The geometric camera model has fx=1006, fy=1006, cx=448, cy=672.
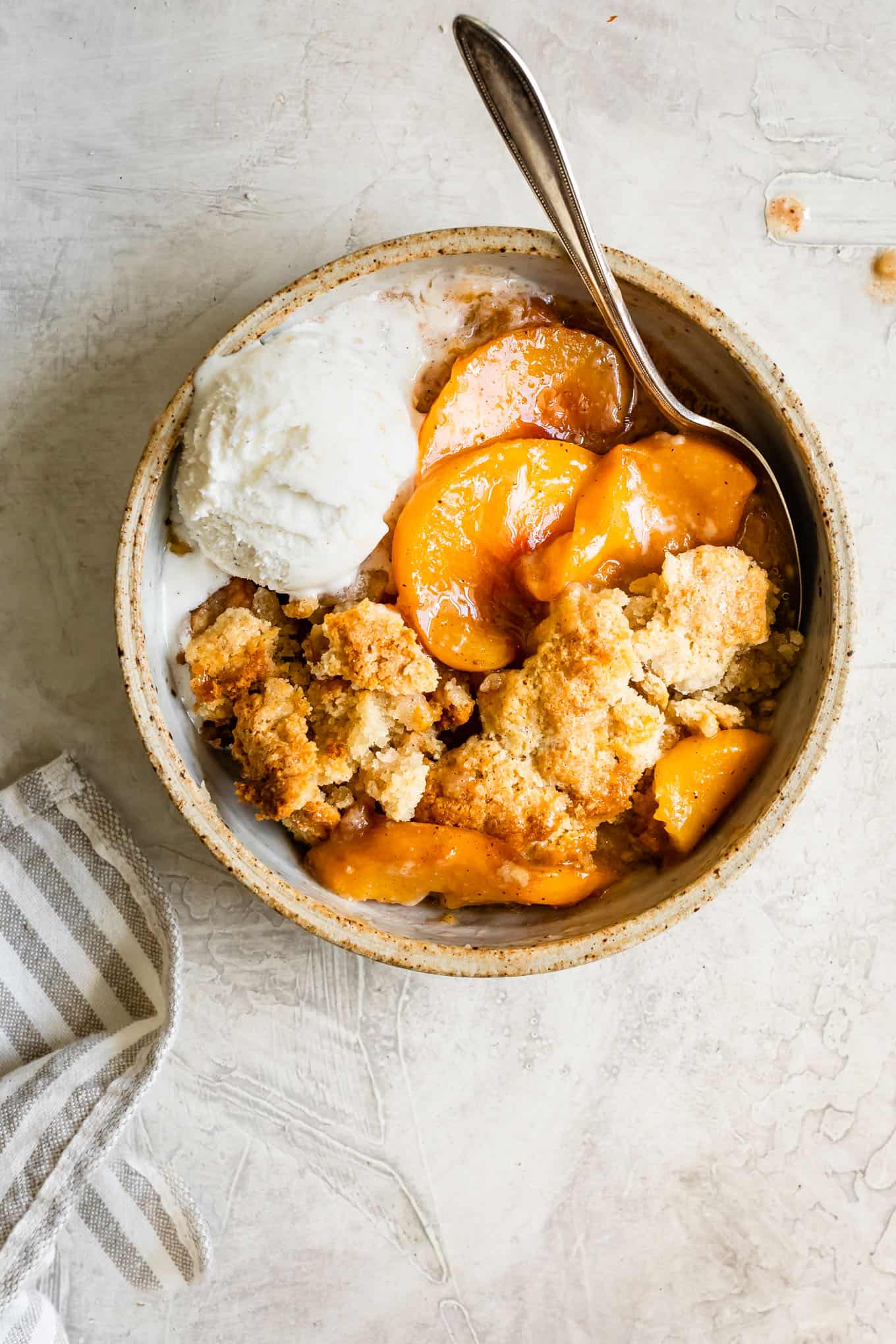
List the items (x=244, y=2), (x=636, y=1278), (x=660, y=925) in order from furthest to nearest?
1. (x=636, y=1278)
2. (x=244, y=2)
3. (x=660, y=925)

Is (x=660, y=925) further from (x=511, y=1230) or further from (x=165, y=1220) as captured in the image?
(x=165, y=1220)

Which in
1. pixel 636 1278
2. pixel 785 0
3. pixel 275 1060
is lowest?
pixel 636 1278

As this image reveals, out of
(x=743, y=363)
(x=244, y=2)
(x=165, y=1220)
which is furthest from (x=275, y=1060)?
(x=244, y=2)

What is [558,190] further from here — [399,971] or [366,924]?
[399,971]

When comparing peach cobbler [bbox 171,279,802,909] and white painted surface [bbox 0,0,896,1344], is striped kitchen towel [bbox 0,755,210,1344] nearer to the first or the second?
white painted surface [bbox 0,0,896,1344]

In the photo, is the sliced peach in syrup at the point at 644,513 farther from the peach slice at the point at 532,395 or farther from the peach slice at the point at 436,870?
the peach slice at the point at 436,870

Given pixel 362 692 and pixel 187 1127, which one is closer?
pixel 362 692

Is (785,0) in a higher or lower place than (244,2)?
lower

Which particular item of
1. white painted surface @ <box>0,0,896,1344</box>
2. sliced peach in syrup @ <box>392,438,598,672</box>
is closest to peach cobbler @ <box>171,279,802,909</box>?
sliced peach in syrup @ <box>392,438,598,672</box>

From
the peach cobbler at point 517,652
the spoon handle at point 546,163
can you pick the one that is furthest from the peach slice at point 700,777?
the spoon handle at point 546,163
